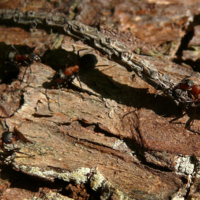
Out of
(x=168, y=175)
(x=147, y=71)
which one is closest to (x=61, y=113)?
(x=147, y=71)

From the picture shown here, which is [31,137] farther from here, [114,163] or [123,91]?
[123,91]

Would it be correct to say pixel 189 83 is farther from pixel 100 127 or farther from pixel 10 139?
pixel 10 139

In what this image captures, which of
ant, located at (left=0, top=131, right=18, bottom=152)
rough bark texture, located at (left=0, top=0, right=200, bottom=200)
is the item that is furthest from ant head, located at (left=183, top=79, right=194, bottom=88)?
ant, located at (left=0, top=131, right=18, bottom=152)

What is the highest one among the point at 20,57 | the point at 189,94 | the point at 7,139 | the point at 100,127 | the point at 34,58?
the point at 189,94

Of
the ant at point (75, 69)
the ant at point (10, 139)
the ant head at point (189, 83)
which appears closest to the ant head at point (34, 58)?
the ant at point (75, 69)

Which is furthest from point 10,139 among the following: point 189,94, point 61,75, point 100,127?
point 189,94

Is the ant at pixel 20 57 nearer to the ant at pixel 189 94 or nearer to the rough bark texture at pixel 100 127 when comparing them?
the rough bark texture at pixel 100 127
